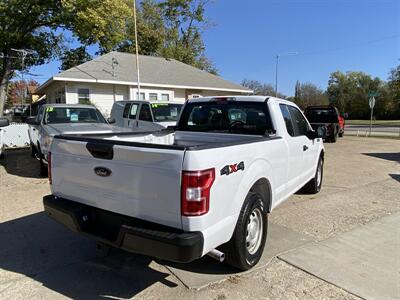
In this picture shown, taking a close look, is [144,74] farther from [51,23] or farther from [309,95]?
[309,95]

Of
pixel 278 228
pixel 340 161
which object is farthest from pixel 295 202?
pixel 340 161

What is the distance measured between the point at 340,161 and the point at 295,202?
19.4 ft

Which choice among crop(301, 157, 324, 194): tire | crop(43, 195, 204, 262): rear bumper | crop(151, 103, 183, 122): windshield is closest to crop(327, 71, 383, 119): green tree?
crop(151, 103, 183, 122): windshield

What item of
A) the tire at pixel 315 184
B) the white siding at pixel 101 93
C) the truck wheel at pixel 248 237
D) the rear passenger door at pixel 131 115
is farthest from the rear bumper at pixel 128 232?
the white siding at pixel 101 93

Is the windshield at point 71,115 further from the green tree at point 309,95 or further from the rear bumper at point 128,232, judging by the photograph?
the green tree at point 309,95

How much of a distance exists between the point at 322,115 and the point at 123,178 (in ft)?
56.6

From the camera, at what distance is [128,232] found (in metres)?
2.94

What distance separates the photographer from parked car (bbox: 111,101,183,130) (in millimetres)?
11312

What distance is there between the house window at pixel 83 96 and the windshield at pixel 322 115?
12.5 meters

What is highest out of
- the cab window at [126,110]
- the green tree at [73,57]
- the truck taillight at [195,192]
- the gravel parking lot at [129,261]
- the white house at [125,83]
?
the green tree at [73,57]

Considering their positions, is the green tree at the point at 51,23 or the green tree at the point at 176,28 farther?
the green tree at the point at 176,28

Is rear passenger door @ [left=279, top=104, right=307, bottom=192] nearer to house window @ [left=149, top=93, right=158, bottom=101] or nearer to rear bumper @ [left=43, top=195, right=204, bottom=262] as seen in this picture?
rear bumper @ [left=43, top=195, right=204, bottom=262]

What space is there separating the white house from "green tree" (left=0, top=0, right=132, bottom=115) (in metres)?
1.96

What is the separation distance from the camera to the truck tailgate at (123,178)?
111 inches
